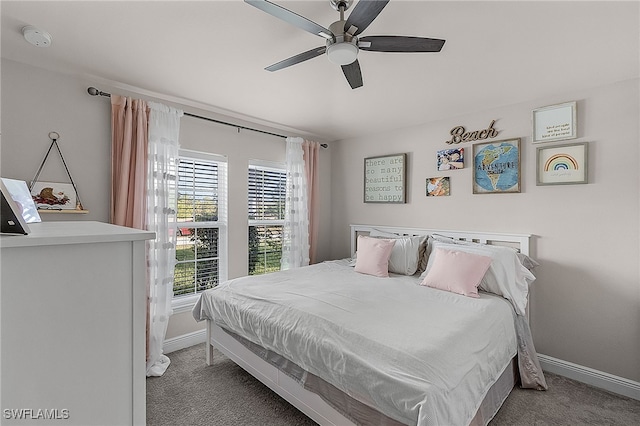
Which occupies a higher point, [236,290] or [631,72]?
[631,72]

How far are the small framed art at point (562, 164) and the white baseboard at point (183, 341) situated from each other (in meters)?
3.79

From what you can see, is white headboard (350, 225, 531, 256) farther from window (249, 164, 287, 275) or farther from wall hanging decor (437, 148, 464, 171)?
window (249, 164, 287, 275)

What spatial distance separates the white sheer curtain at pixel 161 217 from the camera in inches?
110

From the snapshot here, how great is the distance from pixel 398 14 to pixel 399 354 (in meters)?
1.85

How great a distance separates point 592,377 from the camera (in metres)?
2.55

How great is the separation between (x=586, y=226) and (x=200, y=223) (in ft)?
12.3

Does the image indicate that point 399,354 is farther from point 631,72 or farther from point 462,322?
point 631,72

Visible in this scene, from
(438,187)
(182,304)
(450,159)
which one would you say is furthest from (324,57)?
(182,304)

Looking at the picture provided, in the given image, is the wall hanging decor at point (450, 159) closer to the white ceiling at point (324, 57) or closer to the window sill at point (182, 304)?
the white ceiling at point (324, 57)

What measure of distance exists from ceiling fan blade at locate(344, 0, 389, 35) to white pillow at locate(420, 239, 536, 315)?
83.7 inches

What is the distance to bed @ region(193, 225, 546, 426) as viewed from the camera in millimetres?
1442

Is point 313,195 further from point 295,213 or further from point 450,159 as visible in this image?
point 450,159

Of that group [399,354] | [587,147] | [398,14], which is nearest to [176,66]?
[398,14]

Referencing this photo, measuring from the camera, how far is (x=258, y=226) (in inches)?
155
